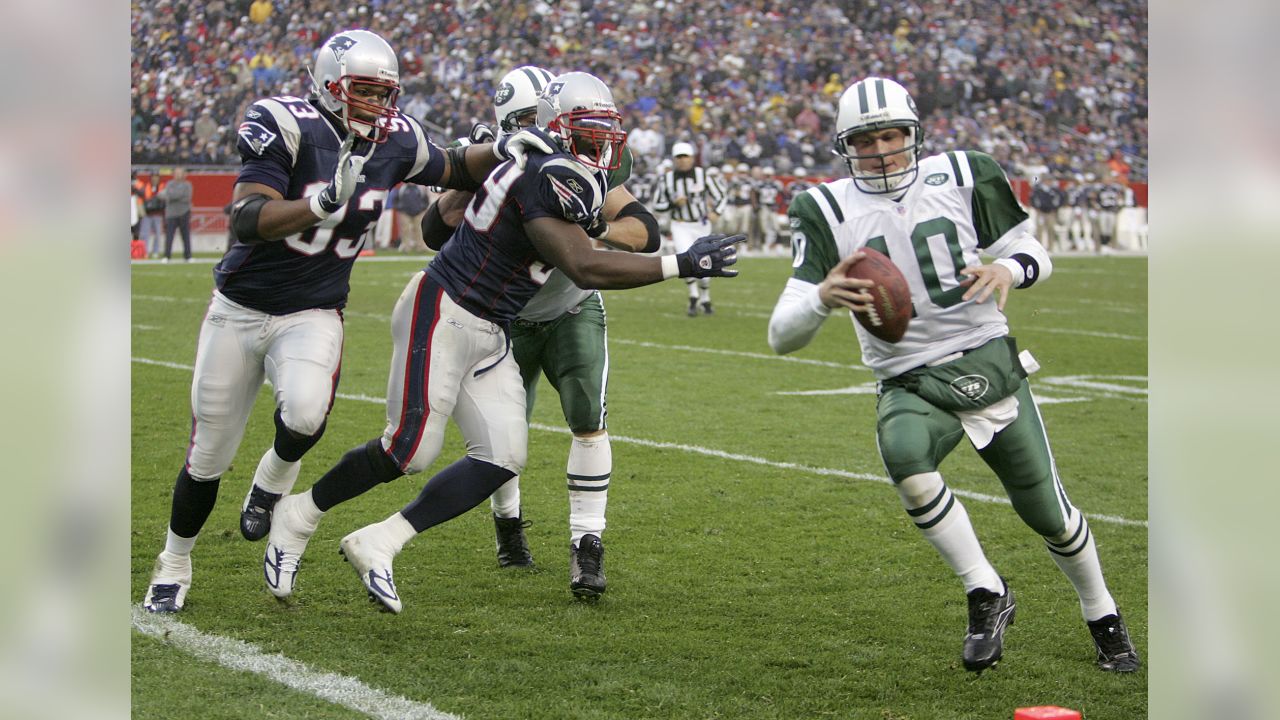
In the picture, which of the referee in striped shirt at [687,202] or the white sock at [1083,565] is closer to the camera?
the white sock at [1083,565]

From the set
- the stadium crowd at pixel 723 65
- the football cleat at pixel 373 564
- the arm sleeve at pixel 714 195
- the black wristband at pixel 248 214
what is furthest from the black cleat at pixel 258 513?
the stadium crowd at pixel 723 65

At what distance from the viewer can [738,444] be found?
23.8ft

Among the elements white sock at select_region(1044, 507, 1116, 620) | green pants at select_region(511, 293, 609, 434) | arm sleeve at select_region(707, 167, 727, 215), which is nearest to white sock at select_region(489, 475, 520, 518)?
green pants at select_region(511, 293, 609, 434)

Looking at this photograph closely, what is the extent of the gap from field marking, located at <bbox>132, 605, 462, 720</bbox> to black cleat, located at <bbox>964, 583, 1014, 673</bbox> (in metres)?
1.31

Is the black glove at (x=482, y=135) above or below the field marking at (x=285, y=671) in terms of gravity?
above

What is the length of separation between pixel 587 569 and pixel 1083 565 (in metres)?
1.55

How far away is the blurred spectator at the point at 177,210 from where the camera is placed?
19094 millimetres

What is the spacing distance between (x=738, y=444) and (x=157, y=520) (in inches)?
120

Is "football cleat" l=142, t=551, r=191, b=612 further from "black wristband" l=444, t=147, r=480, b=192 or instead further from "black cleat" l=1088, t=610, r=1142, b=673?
"black cleat" l=1088, t=610, r=1142, b=673

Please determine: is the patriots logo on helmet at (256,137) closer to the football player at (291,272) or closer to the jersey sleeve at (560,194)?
the football player at (291,272)

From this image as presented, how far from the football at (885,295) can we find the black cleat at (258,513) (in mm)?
2093

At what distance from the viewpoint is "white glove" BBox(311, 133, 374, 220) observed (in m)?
3.81
